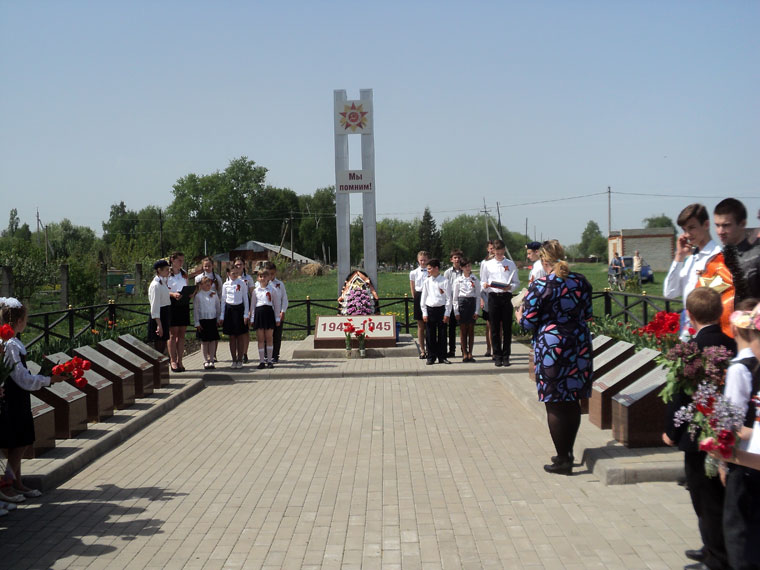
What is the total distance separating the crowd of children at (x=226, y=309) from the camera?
39.4 feet

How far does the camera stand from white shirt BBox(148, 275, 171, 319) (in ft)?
37.2

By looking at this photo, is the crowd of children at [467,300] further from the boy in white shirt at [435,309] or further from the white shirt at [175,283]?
the white shirt at [175,283]

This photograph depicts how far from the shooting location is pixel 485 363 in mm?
12805

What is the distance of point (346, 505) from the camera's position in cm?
548

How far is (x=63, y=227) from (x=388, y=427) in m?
109

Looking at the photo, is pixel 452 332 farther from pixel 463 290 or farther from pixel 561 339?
pixel 561 339

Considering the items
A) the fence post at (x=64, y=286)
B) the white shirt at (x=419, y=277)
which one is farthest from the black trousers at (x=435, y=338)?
the fence post at (x=64, y=286)

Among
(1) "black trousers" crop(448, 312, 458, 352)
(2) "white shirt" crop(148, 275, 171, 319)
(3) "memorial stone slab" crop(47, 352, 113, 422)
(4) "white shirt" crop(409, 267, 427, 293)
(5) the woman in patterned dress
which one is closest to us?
(5) the woman in patterned dress

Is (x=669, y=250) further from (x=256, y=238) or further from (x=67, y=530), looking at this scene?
(x=67, y=530)

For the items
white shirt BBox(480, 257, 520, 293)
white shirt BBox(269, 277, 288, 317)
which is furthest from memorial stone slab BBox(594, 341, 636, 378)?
white shirt BBox(269, 277, 288, 317)

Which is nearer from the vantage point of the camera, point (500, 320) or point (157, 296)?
point (157, 296)

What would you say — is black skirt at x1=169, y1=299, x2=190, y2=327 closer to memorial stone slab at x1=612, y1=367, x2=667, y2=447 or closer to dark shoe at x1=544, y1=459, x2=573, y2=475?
dark shoe at x1=544, y1=459, x2=573, y2=475

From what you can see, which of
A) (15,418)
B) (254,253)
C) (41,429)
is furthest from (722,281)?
(254,253)

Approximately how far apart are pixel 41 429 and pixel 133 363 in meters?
3.11
